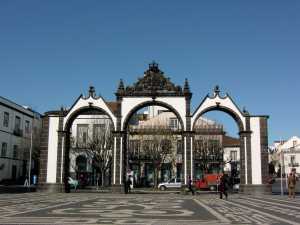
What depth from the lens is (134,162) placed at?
6384cm

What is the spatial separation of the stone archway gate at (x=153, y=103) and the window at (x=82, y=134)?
22.1 m

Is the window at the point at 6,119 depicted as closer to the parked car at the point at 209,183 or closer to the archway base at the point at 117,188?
the parked car at the point at 209,183

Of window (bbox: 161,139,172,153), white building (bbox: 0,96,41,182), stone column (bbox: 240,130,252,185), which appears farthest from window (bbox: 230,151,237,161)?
stone column (bbox: 240,130,252,185)

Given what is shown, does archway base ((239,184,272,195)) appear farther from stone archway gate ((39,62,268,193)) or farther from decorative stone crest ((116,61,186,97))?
decorative stone crest ((116,61,186,97))

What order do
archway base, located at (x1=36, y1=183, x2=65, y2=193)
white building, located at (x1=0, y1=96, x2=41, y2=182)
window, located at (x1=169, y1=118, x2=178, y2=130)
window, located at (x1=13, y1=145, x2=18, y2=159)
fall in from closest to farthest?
archway base, located at (x1=36, y1=183, x2=65, y2=193) < white building, located at (x1=0, y1=96, x2=41, y2=182) < window, located at (x1=13, y1=145, x2=18, y2=159) < window, located at (x1=169, y1=118, x2=178, y2=130)

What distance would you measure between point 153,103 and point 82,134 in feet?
84.2

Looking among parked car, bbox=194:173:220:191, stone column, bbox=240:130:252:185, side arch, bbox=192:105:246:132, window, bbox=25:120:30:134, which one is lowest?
parked car, bbox=194:173:220:191

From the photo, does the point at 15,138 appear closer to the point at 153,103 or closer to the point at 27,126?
the point at 27,126

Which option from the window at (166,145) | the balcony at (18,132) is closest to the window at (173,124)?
the window at (166,145)

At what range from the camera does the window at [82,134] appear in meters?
58.1

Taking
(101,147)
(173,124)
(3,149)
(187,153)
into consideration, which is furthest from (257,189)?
(173,124)

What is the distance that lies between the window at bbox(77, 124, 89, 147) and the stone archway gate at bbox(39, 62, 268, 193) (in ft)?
72.4

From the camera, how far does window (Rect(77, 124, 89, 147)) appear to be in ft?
190

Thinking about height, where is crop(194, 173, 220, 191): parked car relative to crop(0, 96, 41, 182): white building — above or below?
below
